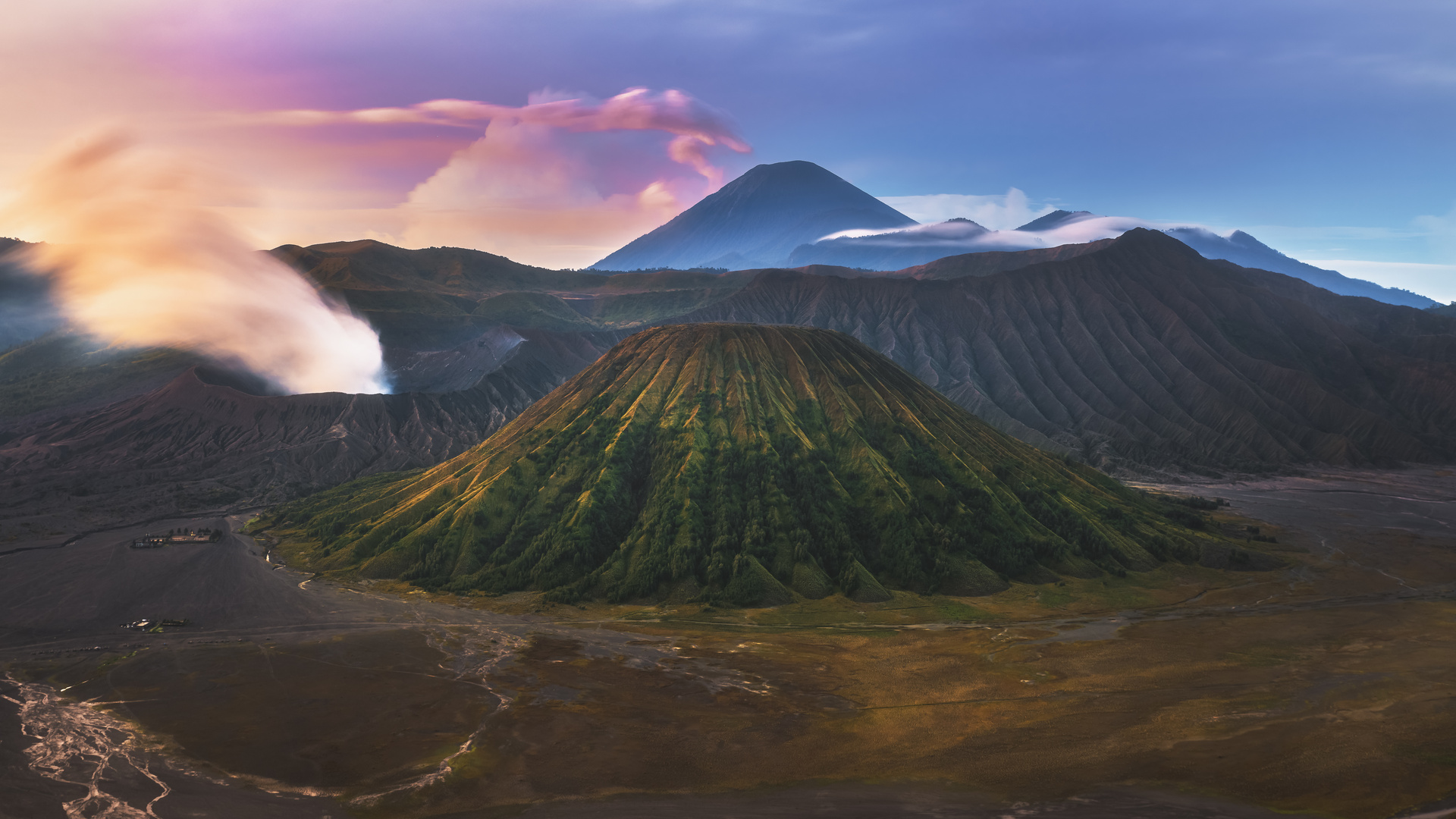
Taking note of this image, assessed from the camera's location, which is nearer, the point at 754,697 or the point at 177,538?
the point at 754,697

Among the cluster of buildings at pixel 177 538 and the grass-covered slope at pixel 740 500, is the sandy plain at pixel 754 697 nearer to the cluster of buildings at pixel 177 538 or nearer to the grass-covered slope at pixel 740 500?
the grass-covered slope at pixel 740 500

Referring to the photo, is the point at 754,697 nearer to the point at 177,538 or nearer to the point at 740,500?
the point at 740,500

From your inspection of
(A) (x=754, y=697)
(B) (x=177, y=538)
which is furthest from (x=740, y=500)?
(B) (x=177, y=538)

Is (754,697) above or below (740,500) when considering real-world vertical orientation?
below

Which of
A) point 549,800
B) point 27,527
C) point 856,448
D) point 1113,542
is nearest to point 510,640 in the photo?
point 549,800

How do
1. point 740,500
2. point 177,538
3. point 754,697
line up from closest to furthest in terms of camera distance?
1. point 754,697
2. point 740,500
3. point 177,538

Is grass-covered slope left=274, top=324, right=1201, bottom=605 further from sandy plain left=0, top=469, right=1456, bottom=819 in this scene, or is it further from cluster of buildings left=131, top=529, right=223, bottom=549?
cluster of buildings left=131, top=529, right=223, bottom=549

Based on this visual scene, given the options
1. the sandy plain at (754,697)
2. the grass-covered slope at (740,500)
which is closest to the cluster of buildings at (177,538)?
the sandy plain at (754,697)

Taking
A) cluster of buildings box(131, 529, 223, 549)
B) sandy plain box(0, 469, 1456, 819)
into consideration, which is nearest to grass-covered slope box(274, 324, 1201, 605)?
sandy plain box(0, 469, 1456, 819)

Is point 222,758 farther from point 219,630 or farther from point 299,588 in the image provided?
point 299,588
